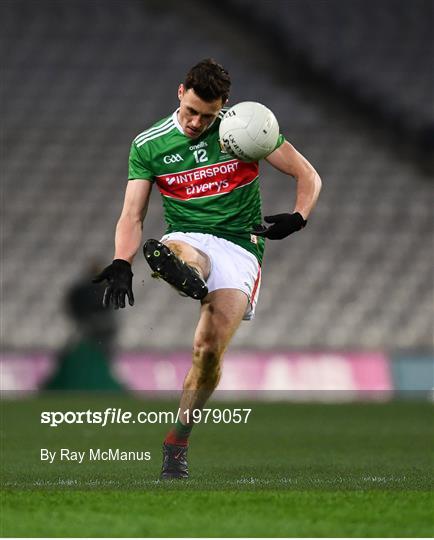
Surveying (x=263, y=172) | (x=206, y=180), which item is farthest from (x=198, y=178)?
(x=263, y=172)

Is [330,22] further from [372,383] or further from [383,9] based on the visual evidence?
[372,383]

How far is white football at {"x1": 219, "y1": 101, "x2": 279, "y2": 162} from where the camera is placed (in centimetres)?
712

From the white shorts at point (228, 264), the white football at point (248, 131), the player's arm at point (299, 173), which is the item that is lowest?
the white shorts at point (228, 264)

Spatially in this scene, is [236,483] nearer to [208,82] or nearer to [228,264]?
[228,264]

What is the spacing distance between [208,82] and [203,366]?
155cm

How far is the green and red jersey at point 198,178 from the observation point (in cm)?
741

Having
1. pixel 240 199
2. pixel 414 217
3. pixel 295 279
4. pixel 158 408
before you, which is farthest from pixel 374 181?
pixel 240 199

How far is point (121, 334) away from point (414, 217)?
16.8ft

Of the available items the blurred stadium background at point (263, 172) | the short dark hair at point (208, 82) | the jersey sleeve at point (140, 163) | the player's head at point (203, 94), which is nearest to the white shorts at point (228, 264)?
the jersey sleeve at point (140, 163)

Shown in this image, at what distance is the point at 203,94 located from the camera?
276 inches

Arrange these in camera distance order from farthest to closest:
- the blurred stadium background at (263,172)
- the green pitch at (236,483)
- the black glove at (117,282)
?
the blurred stadium background at (263,172) < the black glove at (117,282) < the green pitch at (236,483)

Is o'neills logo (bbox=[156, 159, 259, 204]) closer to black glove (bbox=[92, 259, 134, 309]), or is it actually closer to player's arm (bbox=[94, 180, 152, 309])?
player's arm (bbox=[94, 180, 152, 309])

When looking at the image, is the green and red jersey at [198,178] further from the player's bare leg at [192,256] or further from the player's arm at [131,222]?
the player's bare leg at [192,256]

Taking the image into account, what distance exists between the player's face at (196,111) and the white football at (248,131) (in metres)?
0.10
